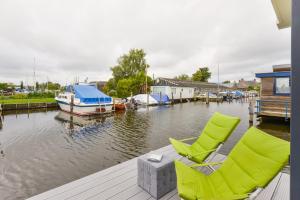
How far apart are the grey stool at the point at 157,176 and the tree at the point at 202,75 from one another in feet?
196

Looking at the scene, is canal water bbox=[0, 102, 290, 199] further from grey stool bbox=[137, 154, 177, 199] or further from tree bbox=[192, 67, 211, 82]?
tree bbox=[192, 67, 211, 82]

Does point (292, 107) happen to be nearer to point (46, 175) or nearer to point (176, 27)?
point (46, 175)

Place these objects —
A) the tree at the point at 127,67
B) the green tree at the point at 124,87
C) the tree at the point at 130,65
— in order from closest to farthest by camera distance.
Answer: the green tree at the point at 124,87
the tree at the point at 127,67
the tree at the point at 130,65

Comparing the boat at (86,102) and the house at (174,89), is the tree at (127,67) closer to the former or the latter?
the house at (174,89)

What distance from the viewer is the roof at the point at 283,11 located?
3.34 metres

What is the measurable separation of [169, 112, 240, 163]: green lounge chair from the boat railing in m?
10.4

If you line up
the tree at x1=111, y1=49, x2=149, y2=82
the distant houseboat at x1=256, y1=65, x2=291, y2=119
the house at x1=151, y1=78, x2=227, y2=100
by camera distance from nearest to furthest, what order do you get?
the distant houseboat at x1=256, y1=65, x2=291, y2=119, the house at x1=151, y1=78, x2=227, y2=100, the tree at x1=111, y1=49, x2=149, y2=82

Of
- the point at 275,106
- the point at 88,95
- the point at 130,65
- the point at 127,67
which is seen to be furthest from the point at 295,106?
the point at 130,65

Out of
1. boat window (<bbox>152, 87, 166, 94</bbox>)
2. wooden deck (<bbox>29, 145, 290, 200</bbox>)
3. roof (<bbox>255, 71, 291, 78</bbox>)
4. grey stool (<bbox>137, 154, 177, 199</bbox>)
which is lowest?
wooden deck (<bbox>29, 145, 290, 200</bbox>)

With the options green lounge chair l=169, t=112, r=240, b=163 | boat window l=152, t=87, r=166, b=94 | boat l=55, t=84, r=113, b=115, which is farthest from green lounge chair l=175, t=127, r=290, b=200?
boat window l=152, t=87, r=166, b=94

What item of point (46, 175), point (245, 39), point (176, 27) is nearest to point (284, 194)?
point (46, 175)

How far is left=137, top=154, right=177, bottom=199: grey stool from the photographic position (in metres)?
2.75

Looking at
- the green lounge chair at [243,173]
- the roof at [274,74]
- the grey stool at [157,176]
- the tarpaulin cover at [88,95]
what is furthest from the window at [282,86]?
the tarpaulin cover at [88,95]

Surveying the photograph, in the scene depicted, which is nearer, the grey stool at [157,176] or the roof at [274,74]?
the grey stool at [157,176]
